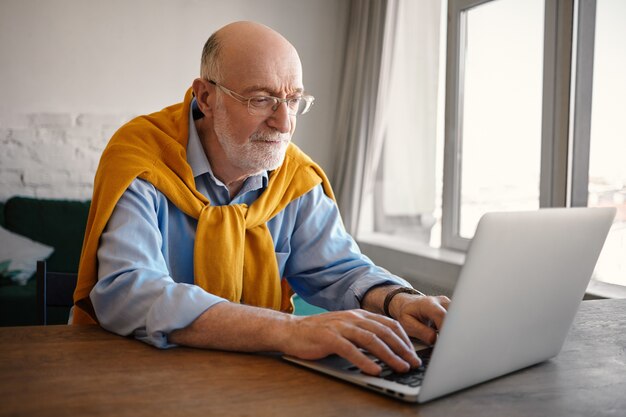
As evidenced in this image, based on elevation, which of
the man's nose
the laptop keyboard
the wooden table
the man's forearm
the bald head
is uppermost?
the bald head

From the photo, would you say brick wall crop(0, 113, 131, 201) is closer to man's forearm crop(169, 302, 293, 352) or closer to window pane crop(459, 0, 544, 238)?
window pane crop(459, 0, 544, 238)

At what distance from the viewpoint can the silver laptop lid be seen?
79 cm

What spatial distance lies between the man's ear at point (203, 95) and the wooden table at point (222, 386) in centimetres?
71

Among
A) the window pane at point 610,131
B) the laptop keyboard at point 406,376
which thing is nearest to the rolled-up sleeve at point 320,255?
the laptop keyboard at point 406,376

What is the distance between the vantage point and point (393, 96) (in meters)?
3.71

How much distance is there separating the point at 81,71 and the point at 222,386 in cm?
297

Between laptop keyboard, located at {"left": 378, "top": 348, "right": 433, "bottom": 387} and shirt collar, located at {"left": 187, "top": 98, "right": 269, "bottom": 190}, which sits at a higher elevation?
shirt collar, located at {"left": 187, "top": 98, "right": 269, "bottom": 190}

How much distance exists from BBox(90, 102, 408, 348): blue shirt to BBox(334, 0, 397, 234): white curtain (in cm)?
200

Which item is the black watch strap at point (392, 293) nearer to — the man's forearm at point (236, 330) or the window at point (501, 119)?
the man's forearm at point (236, 330)

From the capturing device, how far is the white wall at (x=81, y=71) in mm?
3326

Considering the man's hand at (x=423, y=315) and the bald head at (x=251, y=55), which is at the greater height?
the bald head at (x=251, y=55)

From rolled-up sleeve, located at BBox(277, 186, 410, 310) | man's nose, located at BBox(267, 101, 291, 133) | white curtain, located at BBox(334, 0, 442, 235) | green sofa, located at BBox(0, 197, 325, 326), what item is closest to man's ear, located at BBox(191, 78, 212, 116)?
man's nose, located at BBox(267, 101, 291, 133)

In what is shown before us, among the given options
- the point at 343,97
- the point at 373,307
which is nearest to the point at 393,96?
the point at 343,97

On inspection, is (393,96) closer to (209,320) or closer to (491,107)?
(491,107)
